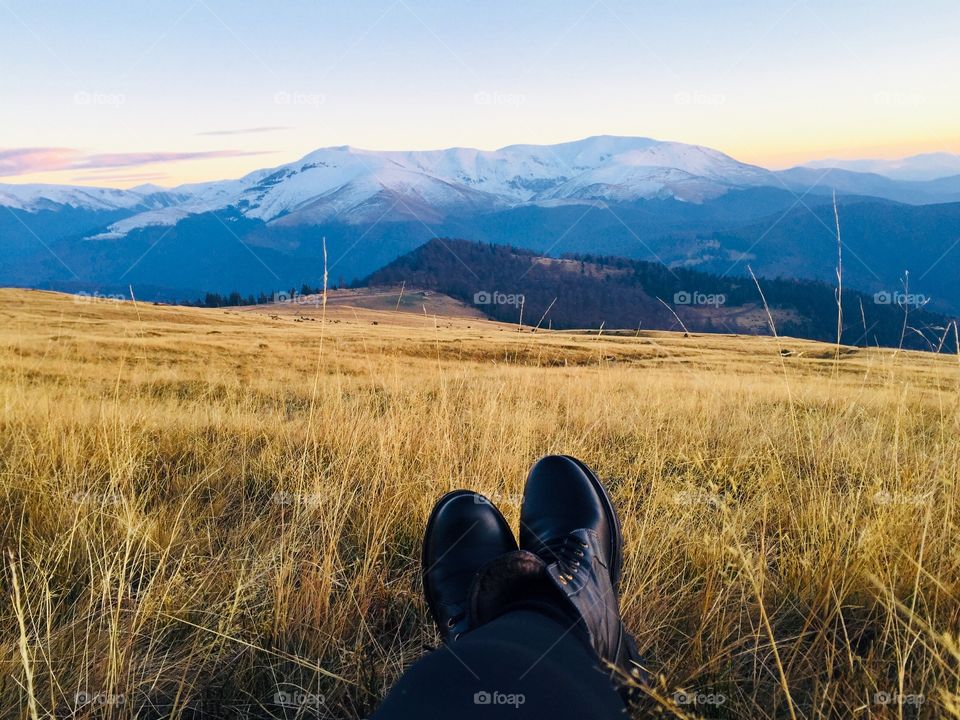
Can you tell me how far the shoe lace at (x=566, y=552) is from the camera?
1.76m

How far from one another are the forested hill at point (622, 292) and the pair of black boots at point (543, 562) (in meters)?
101

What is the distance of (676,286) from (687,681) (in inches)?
5633

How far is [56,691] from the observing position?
150 cm

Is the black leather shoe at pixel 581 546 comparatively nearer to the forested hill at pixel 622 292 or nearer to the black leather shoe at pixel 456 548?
the black leather shoe at pixel 456 548

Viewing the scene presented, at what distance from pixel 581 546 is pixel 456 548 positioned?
48 cm

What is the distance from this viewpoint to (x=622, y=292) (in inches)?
5684
